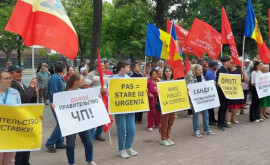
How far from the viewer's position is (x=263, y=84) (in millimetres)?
8703

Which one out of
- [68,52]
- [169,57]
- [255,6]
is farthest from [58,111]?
[255,6]

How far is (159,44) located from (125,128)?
10.1 feet

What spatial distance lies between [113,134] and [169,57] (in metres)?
2.59

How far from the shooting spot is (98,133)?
23.3ft

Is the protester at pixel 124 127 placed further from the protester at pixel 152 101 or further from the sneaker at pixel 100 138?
the protester at pixel 152 101

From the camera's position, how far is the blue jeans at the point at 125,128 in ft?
18.2

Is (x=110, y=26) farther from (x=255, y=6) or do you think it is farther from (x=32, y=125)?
(x=32, y=125)

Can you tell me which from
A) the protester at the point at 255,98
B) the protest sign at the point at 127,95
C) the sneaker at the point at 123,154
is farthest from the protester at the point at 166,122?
the protester at the point at 255,98

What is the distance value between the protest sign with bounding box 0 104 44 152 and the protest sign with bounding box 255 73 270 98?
671cm

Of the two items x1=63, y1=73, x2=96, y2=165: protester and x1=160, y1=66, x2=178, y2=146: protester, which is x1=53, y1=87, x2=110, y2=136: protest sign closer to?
x1=63, y1=73, x2=96, y2=165: protester

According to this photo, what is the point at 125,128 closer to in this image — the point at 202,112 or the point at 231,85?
the point at 202,112

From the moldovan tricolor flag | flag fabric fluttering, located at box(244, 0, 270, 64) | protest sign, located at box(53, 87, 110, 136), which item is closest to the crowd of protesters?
protest sign, located at box(53, 87, 110, 136)

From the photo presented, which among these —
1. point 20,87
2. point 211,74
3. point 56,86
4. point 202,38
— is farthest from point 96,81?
point 202,38

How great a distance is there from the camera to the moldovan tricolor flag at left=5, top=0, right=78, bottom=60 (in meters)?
4.48
